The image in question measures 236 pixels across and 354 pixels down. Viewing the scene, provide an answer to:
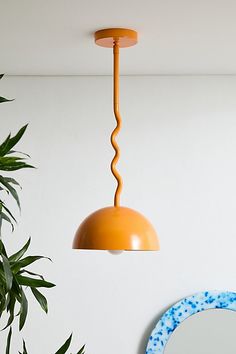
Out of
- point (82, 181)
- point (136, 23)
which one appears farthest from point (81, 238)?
point (82, 181)

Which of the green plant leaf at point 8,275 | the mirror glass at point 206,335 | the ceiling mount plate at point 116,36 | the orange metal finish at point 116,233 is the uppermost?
the ceiling mount plate at point 116,36

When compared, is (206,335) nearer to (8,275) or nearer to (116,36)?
(116,36)

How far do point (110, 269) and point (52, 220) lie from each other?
1.15 ft

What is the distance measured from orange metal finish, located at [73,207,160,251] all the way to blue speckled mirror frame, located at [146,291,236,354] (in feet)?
3.11

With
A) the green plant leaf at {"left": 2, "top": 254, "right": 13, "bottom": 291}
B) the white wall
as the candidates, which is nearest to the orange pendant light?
the green plant leaf at {"left": 2, "top": 254, "right": 13, "bottom": 291}

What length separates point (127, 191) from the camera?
143 inches

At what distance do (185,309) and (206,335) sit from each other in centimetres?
15

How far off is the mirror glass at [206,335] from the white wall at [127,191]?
0.41 feet

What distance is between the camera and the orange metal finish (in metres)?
2.59

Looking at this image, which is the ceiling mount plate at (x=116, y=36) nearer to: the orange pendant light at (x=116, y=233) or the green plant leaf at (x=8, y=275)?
the orange pendant light at (x=116, y=233)

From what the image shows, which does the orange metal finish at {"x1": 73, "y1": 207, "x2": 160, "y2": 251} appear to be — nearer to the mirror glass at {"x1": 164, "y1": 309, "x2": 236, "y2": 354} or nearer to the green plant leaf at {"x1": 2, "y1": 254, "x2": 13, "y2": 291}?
the green plant leaf at {"x1": 2, "y1": 254, "x2": 13, "y2": 291}

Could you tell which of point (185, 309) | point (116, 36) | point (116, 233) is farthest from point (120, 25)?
point (185, 309)

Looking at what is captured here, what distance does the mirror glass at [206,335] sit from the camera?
353cm

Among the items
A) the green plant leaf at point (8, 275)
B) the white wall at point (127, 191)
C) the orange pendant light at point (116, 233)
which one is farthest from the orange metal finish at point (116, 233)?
the white wall at point (127, 191)
